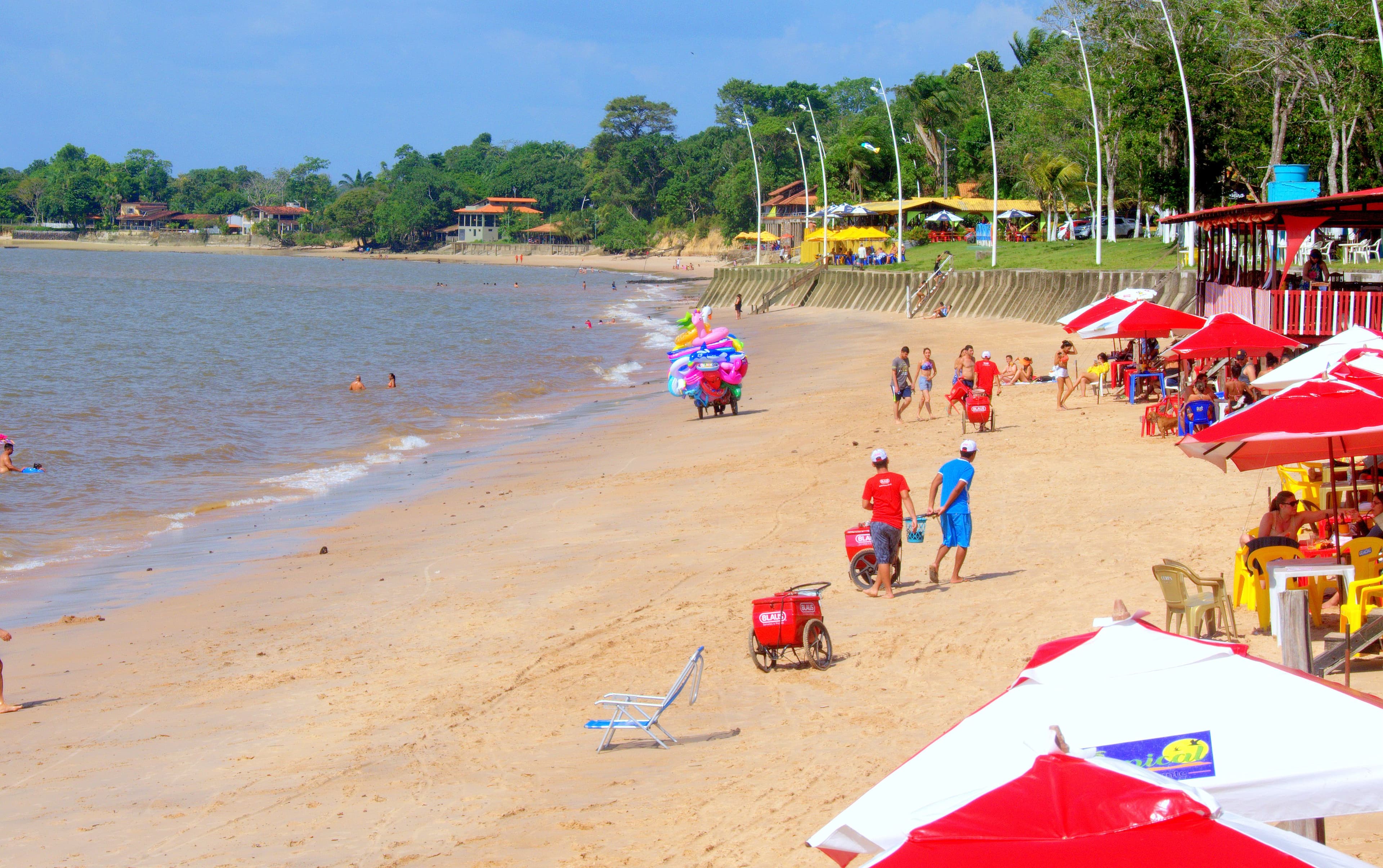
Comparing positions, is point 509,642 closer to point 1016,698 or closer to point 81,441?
point 1016,698

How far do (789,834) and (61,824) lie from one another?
161 inches

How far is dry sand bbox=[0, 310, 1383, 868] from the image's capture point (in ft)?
21.4

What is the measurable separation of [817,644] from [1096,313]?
42.1 feet

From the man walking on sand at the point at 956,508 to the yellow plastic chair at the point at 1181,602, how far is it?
7.17 feet

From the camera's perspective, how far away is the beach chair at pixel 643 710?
7.36 m

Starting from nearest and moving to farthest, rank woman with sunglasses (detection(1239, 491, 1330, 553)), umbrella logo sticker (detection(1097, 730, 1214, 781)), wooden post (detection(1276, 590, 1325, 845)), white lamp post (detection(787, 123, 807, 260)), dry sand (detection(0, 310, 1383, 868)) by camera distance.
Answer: umbrella logo sticker (detection(1097, 730, 1214, 781))
wooden post (detection(1276, 590, 1325, 845))
dry sand (detection(0, 310, 1383, 868))
woman with sunglasses (detection(1239, 491, 1330, 553))
white lamp post (detection(787, 123, 807, 260))

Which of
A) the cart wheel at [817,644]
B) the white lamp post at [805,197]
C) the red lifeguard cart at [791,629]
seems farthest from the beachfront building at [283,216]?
the cart wheel at [817,644]

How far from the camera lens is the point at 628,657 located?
9.16 meters

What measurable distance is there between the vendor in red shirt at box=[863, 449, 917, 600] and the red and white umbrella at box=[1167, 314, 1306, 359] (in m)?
6.87

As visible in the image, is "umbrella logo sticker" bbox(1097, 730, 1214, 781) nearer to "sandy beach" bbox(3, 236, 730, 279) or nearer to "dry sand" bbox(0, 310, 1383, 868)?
"dry sand" bbox(0, 310, 1383, 868)

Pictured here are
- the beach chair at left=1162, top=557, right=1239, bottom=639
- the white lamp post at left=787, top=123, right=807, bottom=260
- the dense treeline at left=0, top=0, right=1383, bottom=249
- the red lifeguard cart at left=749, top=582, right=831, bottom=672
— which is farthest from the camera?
the white lamp post at left=787, top=123, right=807, bottom=260

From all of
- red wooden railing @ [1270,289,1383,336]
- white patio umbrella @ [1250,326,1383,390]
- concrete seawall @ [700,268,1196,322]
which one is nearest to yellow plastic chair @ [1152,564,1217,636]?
white patio umbrella @ [1250,326,1383,390]

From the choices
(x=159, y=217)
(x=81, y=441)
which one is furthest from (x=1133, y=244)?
(x=159, y=217)

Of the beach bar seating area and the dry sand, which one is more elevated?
the beach bar seating area
